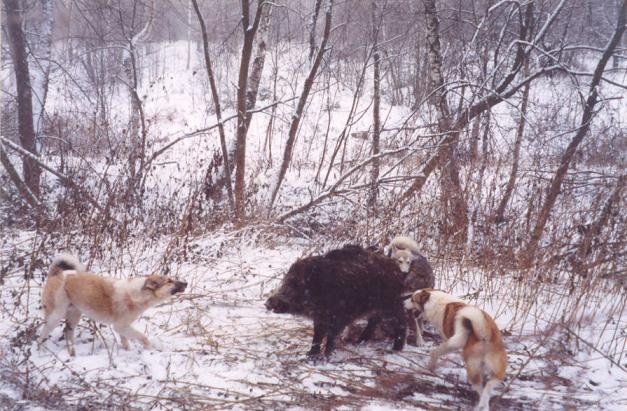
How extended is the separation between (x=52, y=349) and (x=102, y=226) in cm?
212

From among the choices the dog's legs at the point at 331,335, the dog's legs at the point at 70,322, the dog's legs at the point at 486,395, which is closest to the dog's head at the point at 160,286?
the dog's legs at the point at 70,322

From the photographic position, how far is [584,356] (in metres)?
4.33

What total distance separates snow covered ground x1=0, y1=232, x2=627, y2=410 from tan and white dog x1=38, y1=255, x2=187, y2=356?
193 mm

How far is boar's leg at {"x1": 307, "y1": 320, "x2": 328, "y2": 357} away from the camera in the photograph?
4012mm

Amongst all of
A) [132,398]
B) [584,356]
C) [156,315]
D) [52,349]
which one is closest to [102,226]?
[156,315]

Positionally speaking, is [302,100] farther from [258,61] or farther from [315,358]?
[315,358]

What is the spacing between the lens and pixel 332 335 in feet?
13.1

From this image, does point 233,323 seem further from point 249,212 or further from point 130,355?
point 249,212

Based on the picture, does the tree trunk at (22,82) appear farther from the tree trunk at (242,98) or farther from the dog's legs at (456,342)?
the dog's legs at (456,342)

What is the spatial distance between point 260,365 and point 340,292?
2.87 feet

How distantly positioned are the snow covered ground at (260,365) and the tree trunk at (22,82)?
2.83 metres

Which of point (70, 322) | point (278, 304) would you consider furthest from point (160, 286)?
point (278, 304)

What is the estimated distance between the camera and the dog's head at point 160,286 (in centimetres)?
386

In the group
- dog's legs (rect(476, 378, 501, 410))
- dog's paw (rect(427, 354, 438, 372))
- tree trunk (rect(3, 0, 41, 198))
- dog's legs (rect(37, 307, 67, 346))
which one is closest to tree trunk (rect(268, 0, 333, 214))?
tree trunk (rect(3, 0, 41, 198))
